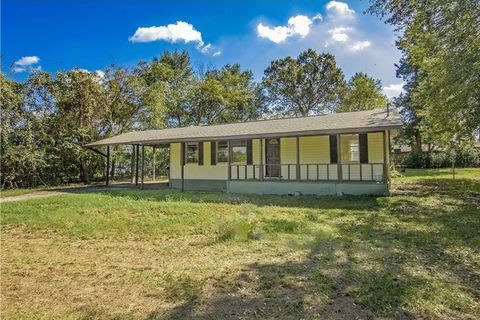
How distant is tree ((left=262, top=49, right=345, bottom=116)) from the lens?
33.3 meters

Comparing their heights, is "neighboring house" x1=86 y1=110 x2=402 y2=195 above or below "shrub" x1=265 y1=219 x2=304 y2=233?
above

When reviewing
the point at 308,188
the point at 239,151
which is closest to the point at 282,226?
the point at 308,188

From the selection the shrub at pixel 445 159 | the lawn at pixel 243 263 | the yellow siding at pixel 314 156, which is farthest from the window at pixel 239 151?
the shrub at pixel 445 159

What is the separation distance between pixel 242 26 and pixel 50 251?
591 inches

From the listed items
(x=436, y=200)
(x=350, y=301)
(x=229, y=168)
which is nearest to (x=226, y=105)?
(x=229, y=168)

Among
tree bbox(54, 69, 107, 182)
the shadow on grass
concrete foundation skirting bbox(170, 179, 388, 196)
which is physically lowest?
the shadow on grass

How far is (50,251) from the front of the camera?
20.4ft

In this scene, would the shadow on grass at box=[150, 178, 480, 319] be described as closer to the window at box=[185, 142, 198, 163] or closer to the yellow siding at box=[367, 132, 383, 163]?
the yellow siding at box=[367, 132, 383, 163]

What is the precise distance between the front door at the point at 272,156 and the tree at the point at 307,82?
20.9m

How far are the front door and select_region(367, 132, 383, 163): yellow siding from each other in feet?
12.5

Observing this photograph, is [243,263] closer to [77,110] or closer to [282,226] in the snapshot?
[282,226]

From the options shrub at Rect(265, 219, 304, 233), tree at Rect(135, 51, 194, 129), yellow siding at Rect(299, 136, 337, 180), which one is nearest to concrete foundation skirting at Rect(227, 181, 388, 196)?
yellow siding at Rect(299, 136, 337, 180)

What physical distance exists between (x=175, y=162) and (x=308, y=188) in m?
7.13

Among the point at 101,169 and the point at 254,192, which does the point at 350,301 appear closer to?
the point at 254,192
